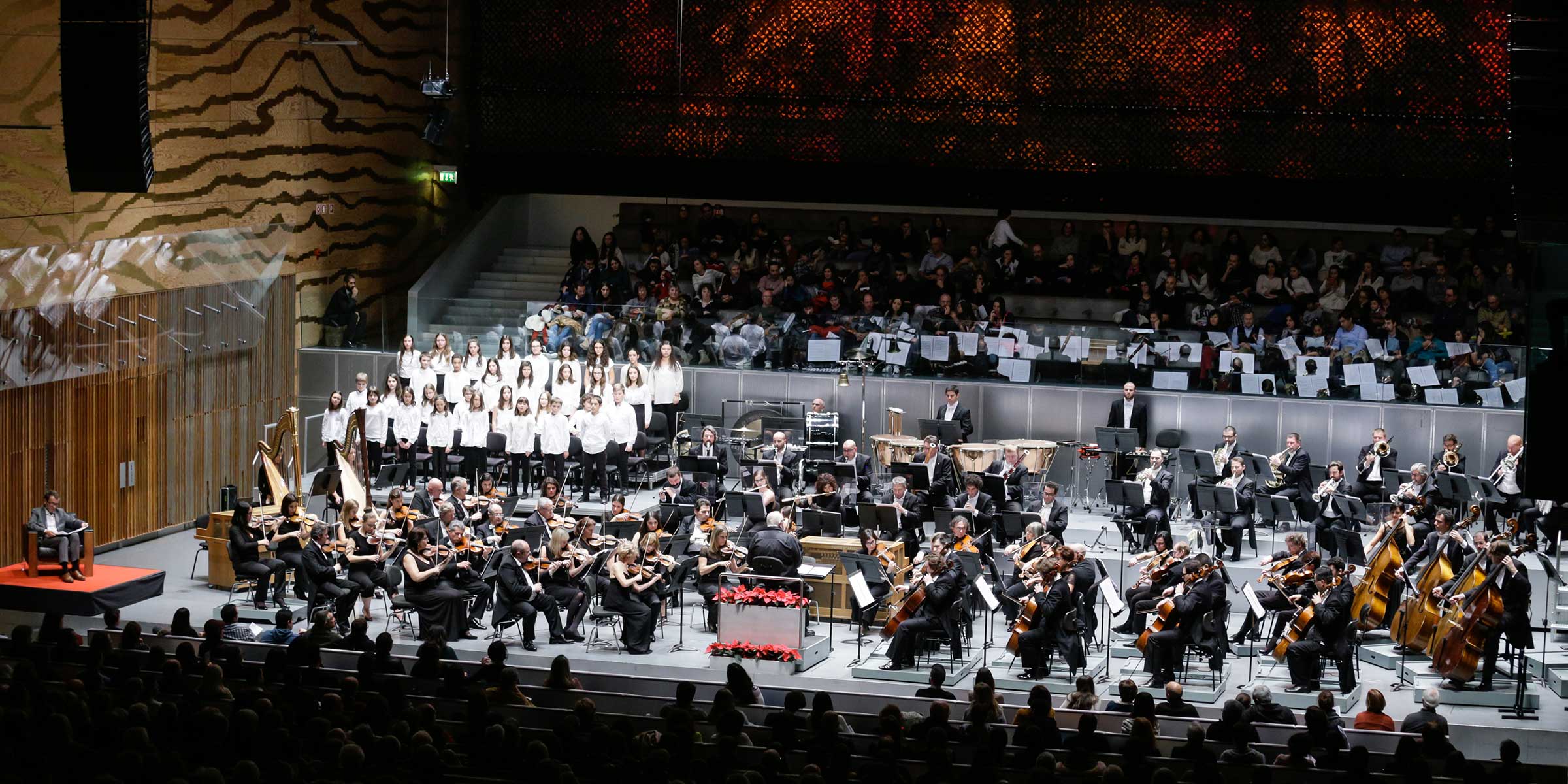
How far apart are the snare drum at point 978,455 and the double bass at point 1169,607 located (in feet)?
18.0

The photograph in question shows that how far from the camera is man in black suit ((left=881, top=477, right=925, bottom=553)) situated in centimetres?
1897

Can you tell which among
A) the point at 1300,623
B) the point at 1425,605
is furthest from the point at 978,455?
the point at 1300,623

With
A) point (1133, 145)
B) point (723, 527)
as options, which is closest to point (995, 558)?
point (723, 527)

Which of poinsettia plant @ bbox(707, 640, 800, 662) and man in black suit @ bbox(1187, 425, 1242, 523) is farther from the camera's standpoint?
man in black suit @ bbox(1187, 425, 1242, 523)

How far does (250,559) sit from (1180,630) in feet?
29.6

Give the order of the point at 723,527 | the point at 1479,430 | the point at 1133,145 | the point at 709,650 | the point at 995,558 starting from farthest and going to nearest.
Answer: the point at 1133,145 → the point at 1479,430 → the point at 995,558 → the point at 723,527 → the point at 709,650

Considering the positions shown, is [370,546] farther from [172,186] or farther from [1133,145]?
[1133,145]

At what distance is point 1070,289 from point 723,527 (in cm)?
1003

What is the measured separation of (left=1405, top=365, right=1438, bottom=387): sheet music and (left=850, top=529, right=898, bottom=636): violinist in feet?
24.8

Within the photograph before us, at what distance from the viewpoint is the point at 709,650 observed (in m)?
16.8

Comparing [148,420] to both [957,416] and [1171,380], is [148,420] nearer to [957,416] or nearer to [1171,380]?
[957,416]

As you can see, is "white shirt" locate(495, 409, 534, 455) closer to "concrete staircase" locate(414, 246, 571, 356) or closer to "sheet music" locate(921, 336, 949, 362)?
"concrete staircase" locate(414, 246, 571, 356)

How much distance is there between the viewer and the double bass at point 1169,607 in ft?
52.7

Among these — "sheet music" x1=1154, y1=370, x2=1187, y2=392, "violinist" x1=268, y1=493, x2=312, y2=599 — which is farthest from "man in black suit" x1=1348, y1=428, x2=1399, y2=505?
"violinist" x1=268, y1=493, x2=312, y2=599
